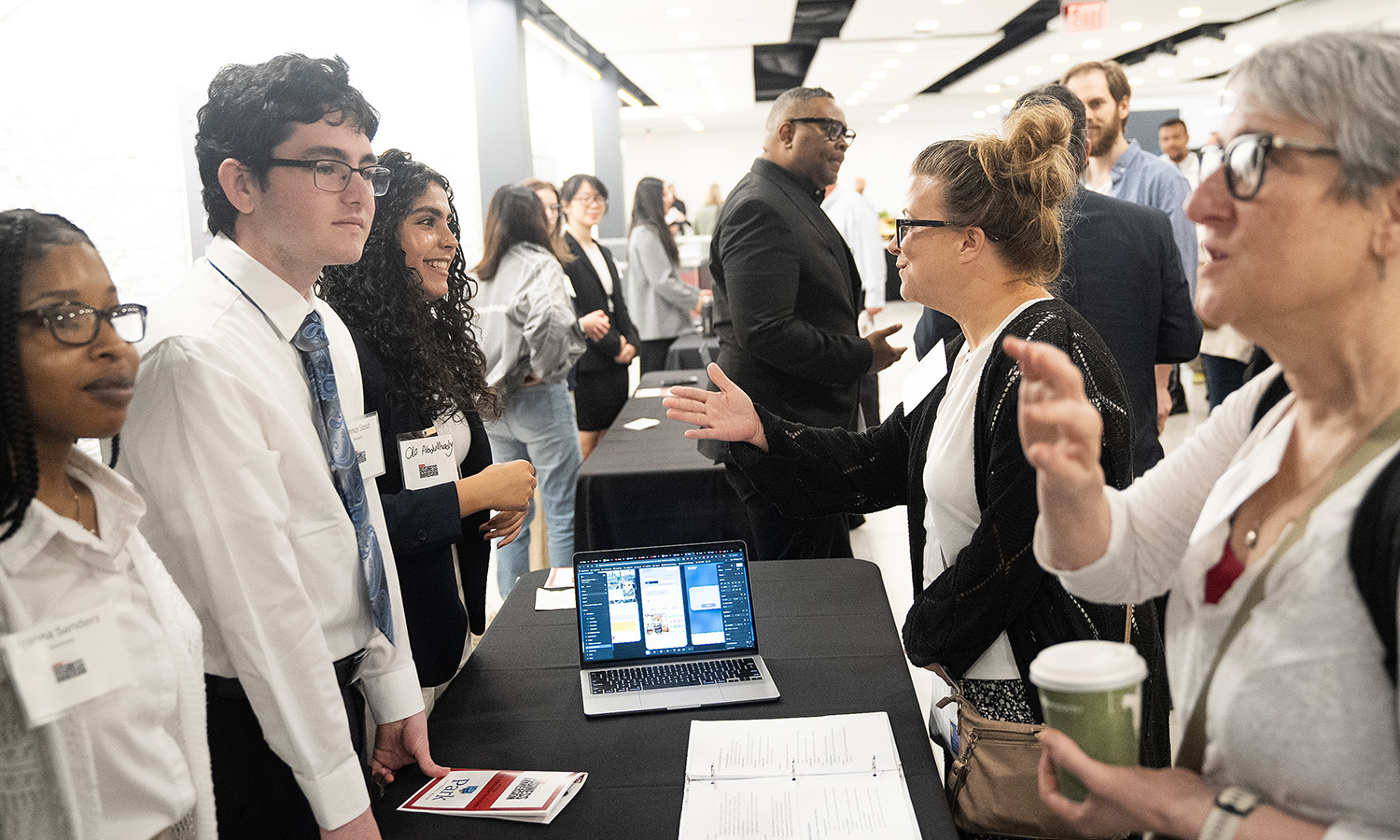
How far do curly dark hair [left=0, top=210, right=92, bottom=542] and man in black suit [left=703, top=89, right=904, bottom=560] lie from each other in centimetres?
178

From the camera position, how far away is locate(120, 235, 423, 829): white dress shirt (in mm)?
1112

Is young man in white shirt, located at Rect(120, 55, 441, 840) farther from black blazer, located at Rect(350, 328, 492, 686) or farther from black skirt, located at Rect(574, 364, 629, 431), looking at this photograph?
black skirt, located at Rect(574, 364, 629, 431)

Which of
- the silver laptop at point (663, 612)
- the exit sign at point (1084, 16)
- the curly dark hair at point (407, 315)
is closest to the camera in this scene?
the silver laptop at point (663, 612)

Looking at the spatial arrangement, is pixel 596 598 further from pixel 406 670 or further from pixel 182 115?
pixel 182 115

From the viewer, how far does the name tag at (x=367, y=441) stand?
1.43 m

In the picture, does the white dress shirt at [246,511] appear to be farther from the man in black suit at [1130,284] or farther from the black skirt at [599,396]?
the black skirt at [599,396]

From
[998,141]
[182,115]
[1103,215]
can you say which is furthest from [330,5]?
[998,141]

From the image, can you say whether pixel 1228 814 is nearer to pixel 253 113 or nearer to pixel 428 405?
pixel 253 113

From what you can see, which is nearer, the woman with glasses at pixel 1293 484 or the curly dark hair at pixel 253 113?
the woman with glasses at pixel 1293 484

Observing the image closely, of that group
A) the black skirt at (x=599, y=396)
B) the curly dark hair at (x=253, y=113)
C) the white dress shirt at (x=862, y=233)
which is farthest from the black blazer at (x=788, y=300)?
the white dress shirt at (x=862, y=233)

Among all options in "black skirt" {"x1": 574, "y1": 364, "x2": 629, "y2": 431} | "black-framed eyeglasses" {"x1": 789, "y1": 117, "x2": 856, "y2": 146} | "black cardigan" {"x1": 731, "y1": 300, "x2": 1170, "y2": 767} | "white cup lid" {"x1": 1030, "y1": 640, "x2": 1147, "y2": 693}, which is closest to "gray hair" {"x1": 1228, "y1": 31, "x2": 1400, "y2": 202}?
"white cup lid" {"x1": 1030, "y1": 640, "x2": 1147, "y2": 693}

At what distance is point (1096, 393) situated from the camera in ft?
4.32

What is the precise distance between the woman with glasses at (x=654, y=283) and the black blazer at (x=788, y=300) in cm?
287

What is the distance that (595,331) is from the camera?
13.9ft
